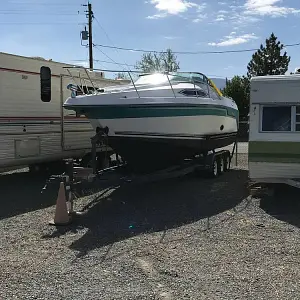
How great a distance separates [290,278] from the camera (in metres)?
4.71

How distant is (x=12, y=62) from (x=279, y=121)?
5.78 metres

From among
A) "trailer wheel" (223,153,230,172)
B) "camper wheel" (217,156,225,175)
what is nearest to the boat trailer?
"camper wheel" (217,156,225,175)

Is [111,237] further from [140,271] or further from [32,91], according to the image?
[32,91]

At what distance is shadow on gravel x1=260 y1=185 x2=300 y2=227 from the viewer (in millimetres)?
7386

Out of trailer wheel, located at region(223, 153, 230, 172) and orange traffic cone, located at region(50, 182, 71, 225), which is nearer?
orange traffic cone, located at region(50, 182, 71, 225)

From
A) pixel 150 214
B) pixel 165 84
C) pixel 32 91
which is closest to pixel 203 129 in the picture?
pixel 165 84

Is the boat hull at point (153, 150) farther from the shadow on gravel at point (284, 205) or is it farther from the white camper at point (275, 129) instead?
the shadow on gravel at point (284, 205)

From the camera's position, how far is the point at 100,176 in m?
8.52

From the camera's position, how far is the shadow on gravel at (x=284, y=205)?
291 inches

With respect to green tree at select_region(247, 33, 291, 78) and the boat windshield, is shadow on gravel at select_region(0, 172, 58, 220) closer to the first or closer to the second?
the boat windshield

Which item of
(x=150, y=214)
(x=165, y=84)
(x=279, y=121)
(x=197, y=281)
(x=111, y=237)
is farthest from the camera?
(x=165, y=84)

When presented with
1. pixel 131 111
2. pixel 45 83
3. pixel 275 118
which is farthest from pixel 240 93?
pixel 131 111

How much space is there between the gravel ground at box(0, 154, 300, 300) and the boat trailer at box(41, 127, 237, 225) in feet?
1.02

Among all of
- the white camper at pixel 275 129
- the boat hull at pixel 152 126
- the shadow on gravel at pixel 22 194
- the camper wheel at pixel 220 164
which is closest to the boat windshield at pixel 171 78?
the boat hull at pixel 152 126
